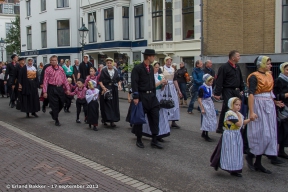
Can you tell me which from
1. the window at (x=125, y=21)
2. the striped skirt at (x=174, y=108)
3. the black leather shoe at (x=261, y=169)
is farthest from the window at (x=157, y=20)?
the black leather shoe at (x=261, y=169)

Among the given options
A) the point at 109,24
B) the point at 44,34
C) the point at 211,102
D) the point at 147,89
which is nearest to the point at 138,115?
the point at 147,89

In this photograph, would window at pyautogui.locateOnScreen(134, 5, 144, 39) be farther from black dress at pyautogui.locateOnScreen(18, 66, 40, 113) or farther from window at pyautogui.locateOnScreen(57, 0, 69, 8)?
black dress at pyautogui.locateOnScreen(18, 66, 40, 113)

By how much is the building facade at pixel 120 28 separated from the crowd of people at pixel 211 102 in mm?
11734

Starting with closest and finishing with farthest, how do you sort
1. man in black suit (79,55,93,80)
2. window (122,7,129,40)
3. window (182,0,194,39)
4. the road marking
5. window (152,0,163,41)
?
the road marking, man in black suit (79,55,93,80), window (182,0,194,39), window (152,0,163,41), window (122,7,129,40)

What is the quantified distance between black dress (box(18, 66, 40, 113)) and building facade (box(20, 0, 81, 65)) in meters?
19.8

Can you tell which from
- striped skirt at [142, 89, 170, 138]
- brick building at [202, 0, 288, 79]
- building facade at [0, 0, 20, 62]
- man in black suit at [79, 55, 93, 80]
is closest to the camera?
striped skirt at [142, 89, 170, 138]

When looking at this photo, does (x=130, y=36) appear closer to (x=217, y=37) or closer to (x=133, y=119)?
(x=217, y=37)

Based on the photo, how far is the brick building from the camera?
1791 centimetres

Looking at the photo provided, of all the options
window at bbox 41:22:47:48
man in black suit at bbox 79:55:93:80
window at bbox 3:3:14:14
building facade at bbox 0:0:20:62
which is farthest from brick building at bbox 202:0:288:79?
window at bbox 3:3:14:14

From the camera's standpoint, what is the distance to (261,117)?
233 inches

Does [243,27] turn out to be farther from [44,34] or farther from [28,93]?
[44,34]

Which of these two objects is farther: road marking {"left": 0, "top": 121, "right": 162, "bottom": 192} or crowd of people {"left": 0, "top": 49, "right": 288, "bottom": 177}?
crowd of people {"left": 0, "top": 49, "right": 288, "bottom": 177}

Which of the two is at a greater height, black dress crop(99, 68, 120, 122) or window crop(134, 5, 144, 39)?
window crop(134, 5, 144, 39)

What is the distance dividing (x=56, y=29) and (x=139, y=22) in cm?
1071
